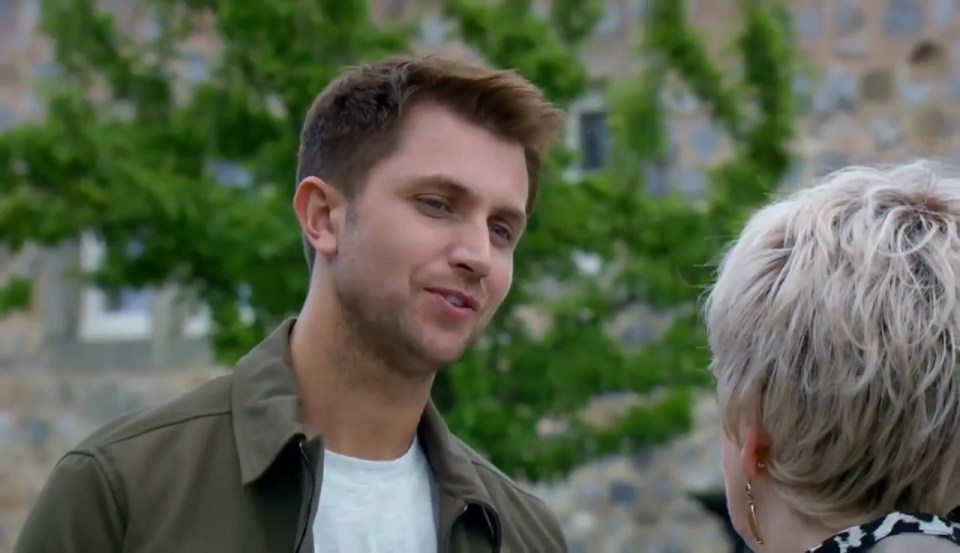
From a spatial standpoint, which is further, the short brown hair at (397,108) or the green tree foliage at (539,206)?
the green tree foliage at (539,206)

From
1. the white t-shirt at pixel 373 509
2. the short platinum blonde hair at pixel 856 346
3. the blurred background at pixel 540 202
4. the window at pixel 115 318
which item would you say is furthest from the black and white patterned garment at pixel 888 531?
the window at pixel 115 318

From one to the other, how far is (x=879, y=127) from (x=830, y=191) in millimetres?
5740

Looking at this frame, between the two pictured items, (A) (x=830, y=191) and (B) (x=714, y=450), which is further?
(B) (x=714, y=450)

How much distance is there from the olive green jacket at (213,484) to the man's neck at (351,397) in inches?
1.9

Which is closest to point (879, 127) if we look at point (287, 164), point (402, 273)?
point (287, 164)

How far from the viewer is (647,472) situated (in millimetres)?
7797

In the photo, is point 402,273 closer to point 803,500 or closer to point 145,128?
point 803,500

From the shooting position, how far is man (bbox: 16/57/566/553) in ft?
7.38

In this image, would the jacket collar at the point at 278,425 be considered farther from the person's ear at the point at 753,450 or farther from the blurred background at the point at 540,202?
the blurred background at the point at 540,202

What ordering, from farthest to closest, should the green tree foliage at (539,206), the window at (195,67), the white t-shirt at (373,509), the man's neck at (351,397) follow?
the window at (195,67), the green tree foliage at (539,206), the man's neck at (351,397), the white t-shirt at (373,509)

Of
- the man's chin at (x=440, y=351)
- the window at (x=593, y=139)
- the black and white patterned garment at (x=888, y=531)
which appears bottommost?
the window at (x=593, y=139)

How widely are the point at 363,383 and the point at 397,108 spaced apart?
443 millimetres

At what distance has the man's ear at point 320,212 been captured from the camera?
2.50 m

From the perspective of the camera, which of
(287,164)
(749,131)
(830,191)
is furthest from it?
(749,131)
